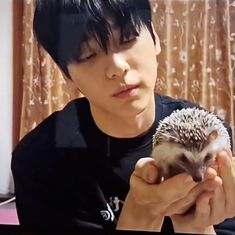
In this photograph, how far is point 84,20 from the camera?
1.01 meters

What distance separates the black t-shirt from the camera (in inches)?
41.3

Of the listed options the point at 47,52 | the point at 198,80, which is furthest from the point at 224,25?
the point at 47,52

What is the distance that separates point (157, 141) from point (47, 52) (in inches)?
12.3

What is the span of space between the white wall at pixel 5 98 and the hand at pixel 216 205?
40 centimetres

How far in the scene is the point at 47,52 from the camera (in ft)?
3.45

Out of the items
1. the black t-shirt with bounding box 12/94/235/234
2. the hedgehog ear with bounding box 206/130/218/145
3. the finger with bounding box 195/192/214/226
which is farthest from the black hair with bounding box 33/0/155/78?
the finger with bounding box 195/192/214/226

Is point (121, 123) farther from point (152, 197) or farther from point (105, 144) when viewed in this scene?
point (152, 197)

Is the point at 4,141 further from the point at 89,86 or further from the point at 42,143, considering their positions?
the point at 89,86

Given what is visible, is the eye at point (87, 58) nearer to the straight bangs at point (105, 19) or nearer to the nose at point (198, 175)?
the straight bangs at point (105, 19)

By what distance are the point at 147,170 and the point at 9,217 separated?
353mm

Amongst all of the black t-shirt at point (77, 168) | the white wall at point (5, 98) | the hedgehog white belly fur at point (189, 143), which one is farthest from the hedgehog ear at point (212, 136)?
the white wall at point (5, 98)

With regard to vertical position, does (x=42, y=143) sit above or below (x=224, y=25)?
below

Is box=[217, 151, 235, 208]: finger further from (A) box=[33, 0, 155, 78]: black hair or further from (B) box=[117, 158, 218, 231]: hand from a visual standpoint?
(A) box=[33, 0, 155, 78]: black hair

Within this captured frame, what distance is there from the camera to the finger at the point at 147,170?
3.28 feet
